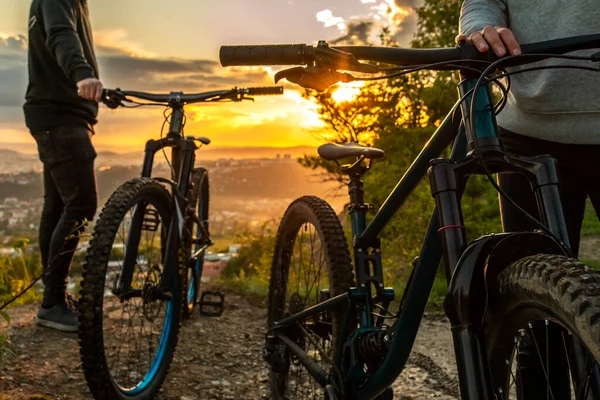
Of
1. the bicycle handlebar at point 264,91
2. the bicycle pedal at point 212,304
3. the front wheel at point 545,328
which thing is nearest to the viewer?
the front wheel at point 545,328

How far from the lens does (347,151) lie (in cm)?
234

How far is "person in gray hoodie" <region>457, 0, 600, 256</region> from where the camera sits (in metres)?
1.83

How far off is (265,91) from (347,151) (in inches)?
60.8

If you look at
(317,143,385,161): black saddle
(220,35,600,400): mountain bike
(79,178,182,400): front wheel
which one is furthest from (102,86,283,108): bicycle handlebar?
(220,35,600,400): mountain bike

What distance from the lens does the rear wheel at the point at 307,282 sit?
2.35m

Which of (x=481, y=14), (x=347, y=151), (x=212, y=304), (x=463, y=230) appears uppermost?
(x=481, y=14)

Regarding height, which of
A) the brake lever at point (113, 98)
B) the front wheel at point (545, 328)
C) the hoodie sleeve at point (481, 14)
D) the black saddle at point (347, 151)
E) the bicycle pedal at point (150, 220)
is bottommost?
the front wheel at point (545, 328)

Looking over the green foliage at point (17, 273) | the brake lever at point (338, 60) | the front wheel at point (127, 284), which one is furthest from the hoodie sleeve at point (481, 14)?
the green foliage at point (17, 273)

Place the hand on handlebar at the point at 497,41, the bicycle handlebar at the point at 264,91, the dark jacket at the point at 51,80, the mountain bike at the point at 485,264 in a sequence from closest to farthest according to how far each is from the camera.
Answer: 1. the mountain bike at the point at 485,264
2. the hand on handlebar at the point at 497,41
3. the dark jacket at the point at 51,80
4. the bicycle handlebar at the point at 264,91

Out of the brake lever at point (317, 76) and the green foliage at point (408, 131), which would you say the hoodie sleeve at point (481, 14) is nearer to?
the brake lever at point (317, 76)

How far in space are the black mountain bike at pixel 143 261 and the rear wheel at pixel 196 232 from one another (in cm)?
23

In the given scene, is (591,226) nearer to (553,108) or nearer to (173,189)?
(173,189)

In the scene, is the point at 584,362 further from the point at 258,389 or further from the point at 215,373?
the point at 215,373

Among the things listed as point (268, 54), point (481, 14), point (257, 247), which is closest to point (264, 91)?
point (481, 14)
